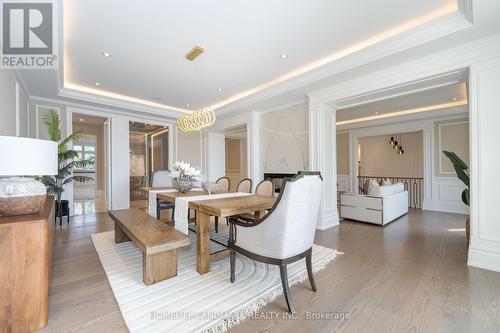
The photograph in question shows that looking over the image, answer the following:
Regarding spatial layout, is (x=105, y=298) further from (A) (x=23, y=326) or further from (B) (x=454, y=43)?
(B) (x=454, y=43)

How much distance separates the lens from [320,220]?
377 centimetres

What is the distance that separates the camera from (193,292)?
71.1 inches

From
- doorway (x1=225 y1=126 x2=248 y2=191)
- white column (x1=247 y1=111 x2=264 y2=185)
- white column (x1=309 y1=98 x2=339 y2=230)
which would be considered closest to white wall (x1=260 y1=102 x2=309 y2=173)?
white column (x1=247 y1=111 x2=264 y2=185)

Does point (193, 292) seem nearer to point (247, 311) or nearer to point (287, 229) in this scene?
point (247, 311)

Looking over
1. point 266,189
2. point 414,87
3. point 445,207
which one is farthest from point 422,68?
point 445,207

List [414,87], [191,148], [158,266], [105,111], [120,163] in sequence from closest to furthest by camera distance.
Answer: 1. [158,266]
2. [414,87]
3. [105,111]
4. [120,163]
5. [191,148]

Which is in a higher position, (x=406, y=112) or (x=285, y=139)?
(x=406, y=112)

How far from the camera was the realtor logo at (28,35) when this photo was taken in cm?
209

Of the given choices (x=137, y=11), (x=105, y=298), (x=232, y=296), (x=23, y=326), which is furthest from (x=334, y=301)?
(x=137, y=11)

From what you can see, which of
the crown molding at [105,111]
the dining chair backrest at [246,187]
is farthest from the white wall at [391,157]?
the crown molding at [105,111]

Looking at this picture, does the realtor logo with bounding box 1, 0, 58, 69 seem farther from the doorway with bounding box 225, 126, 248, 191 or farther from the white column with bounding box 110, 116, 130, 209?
the doorway with bounding box 225, 126, 248, 191

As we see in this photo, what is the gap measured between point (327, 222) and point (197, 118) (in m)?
2.85

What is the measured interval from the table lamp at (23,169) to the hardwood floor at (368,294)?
80cm

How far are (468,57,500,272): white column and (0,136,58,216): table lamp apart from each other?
155 inches
